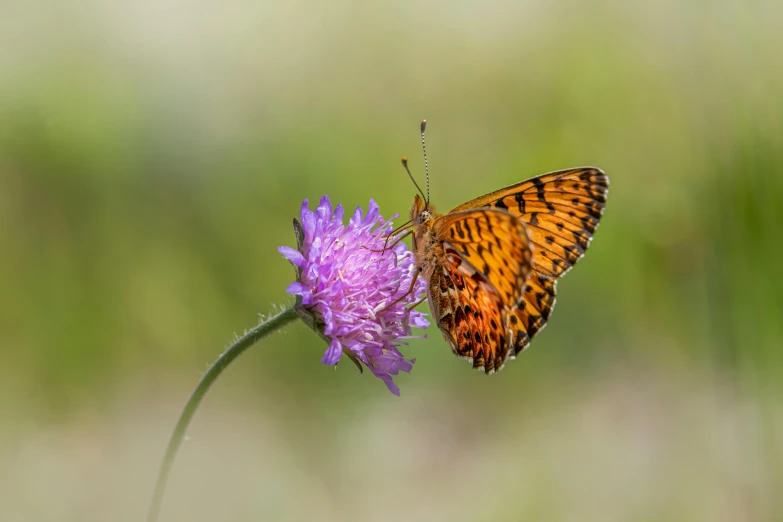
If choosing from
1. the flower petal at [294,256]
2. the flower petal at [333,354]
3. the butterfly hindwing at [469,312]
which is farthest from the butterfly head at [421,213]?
the flower petal at [333,354]

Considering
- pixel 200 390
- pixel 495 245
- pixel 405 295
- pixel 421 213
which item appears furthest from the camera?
pixel 421 213

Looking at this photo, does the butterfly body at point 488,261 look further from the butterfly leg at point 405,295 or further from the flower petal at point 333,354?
the flower petal at point 333,354

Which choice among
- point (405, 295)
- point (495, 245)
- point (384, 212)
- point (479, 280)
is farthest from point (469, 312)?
point (384, 212)

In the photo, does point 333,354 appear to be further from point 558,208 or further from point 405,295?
point 558,208

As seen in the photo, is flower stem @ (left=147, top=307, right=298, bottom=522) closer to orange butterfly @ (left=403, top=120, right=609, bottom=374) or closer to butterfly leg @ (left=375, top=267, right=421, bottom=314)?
butterfly leg @ (left=375, top=267, right=421, bottom=314)

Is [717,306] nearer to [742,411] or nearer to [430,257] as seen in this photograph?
[742,411]

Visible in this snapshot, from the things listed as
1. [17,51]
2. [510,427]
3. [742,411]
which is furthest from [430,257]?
[17,51]

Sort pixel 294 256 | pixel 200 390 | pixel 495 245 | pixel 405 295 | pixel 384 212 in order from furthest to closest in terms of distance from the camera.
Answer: pixel 384 212
pixel 405 295
pixel 294 256
pixel 495 245
pixel 200 390
